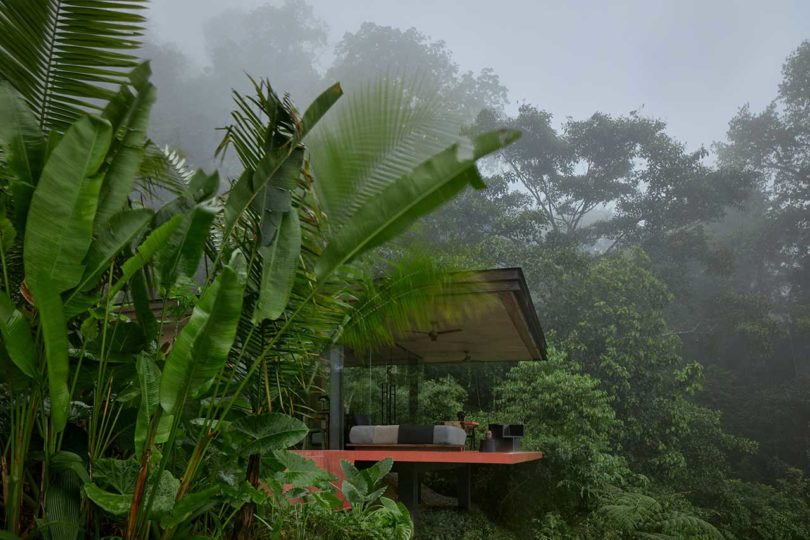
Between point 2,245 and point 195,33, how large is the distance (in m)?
42.3

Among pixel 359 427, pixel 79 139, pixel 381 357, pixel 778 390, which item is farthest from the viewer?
pixel 778 390

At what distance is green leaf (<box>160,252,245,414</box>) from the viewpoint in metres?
2.13

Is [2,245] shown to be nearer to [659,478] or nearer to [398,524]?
[398,524]

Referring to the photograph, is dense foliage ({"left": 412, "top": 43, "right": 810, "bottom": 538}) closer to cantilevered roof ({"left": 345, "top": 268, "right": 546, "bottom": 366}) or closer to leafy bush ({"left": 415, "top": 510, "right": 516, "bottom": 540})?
leafy bush ({"left": 415, "top": 510, "right": 516, "bottom": 540})

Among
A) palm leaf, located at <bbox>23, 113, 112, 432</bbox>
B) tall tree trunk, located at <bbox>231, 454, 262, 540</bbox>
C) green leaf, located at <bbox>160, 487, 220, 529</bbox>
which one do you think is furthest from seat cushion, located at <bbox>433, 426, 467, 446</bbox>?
palm leaf, located at <bbox>23, 113, 112, 432</bbox>

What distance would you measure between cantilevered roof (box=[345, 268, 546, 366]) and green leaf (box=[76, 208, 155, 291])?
2.57 metres

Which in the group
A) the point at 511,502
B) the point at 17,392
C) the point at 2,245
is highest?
the point at 2,245

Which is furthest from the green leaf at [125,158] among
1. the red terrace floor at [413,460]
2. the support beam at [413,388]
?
the support beam at [413,388]

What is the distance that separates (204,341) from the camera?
2139 mm

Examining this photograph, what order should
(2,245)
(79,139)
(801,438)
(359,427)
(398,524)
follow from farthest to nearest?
(801,438) → (359,427) → (398,524) → (2,245) → (79,139)

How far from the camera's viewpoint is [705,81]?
49844 millimetres

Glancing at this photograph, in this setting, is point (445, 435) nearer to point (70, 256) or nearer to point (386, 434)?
point (386, 434)

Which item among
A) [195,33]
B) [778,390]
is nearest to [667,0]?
[195,33]

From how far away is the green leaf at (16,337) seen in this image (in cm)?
205
